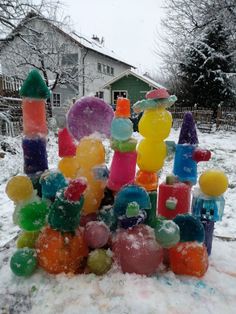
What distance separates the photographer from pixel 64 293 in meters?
1.20

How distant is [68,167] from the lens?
1582 millimetres

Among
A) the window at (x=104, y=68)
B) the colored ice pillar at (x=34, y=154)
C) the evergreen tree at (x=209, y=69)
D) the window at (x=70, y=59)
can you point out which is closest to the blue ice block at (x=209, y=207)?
the colored ice pillar at (x=34, y=154)

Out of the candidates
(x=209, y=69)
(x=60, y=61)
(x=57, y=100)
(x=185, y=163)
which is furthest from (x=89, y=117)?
(x=57, y=100)

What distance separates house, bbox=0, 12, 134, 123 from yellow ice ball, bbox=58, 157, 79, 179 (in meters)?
6.37

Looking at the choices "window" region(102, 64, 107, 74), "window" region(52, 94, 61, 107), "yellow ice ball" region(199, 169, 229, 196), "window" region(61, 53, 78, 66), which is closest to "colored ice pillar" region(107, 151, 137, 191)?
"yellow ice ball" region(199, 169, 229, 196)

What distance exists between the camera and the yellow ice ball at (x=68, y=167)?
61.8 inches

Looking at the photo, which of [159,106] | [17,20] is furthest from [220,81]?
[159,106]

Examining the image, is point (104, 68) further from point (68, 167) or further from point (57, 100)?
point (68, 167)

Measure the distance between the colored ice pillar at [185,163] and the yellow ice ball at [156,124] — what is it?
0.40ft

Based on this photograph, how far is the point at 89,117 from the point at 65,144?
20 cm

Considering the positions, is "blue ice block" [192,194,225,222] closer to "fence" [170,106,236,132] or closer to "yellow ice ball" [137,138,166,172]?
"yellow ice ball" [137,138,166,172]

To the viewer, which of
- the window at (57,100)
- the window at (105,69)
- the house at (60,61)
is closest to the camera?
the house at (60,61)

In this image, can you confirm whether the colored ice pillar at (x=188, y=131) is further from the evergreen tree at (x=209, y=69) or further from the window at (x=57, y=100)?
the window at (x=57, y=100)

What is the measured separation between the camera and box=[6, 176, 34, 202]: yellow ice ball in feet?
4.50
